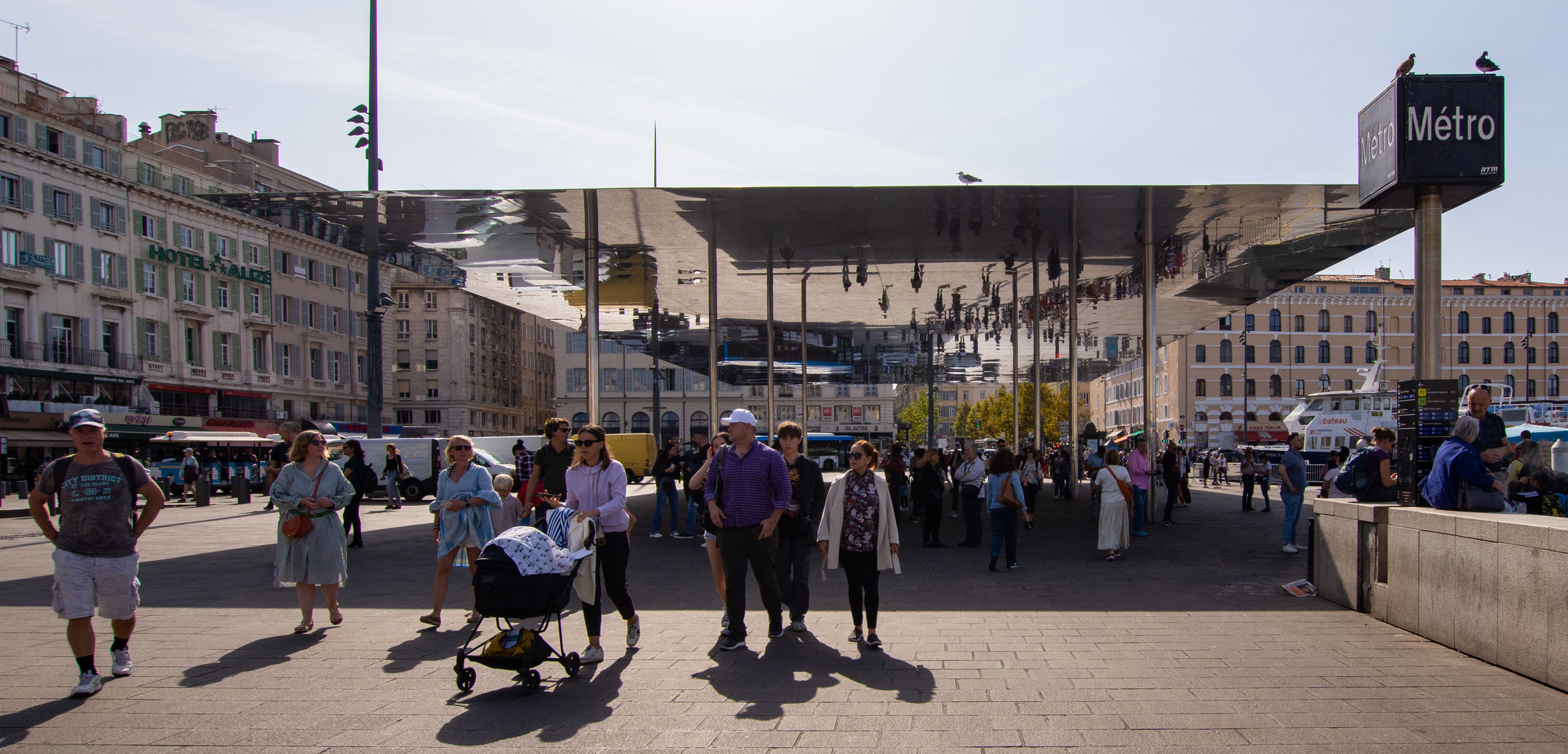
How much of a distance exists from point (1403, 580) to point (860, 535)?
4200 mm

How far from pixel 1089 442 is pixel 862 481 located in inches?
832

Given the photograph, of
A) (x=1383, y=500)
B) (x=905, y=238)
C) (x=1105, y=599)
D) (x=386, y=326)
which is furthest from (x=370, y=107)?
(x=386, y=326)

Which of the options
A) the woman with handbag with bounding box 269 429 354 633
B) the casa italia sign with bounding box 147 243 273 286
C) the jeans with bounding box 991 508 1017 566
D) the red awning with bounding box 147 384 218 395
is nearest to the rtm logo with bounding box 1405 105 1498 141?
the jeans with bounding box 991 508 1017 566

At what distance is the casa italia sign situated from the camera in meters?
51.4

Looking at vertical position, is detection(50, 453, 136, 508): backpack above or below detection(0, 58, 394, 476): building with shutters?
below

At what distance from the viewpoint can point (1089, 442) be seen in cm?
2770

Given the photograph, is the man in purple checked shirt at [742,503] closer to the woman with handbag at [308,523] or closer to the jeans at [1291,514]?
the woman with handbag at [308,523]

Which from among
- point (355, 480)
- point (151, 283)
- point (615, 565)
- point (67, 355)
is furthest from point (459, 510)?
point (151, 283)

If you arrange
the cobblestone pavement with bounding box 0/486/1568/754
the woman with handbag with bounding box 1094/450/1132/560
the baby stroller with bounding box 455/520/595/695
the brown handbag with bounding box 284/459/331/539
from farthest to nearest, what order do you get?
the woman with handbag with bounding box 1094/450/1132/560 → the brown handbag with bounding box 284/459/331/539 → the baby stroller with bounding box 455/520/595/695 → the cobblestone pavement with bounding box 0/486/1568/754

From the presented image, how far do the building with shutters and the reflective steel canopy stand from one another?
2890 cm

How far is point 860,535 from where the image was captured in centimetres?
772

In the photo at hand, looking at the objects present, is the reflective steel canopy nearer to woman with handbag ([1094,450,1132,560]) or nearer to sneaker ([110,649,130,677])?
woman with handbag ([1094,450,1132,560])

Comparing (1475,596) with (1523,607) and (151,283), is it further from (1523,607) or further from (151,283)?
(151,283)

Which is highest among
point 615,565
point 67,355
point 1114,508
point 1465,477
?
point 67,355
